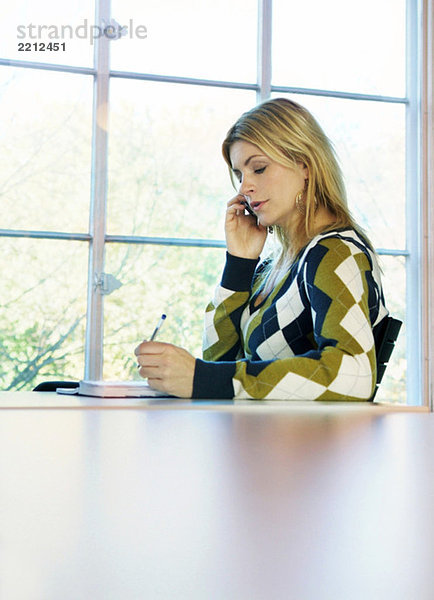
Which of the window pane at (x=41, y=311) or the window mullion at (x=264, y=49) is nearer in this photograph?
the window pane at (x=41, y=311)

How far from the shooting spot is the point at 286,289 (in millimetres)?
1850

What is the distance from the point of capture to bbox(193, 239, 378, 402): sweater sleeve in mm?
1448

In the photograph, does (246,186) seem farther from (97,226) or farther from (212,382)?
(97,226)

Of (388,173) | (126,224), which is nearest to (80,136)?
(126,224)

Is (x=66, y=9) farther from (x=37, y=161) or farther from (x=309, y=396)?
(x=309, y=396)

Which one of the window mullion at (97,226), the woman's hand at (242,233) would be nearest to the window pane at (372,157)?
the window mullion at (97,226)

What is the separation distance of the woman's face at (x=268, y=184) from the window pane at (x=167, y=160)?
1.54 meters

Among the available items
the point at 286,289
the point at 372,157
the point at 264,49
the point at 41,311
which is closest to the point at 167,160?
the point at 264,49

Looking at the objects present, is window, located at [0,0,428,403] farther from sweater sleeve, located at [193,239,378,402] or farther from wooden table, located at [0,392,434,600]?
wooden table, located at [0,392,434,600]

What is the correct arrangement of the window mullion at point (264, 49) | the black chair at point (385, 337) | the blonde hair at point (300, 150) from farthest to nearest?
the window mullion at point (264, 49), the blonde hair at point (300, 150), the black chair at point (385, 337)

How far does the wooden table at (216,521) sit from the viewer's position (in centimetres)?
15

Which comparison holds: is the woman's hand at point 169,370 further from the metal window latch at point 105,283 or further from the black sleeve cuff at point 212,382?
the metal window latch at point 105,283

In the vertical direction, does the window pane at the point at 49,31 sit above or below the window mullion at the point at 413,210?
above

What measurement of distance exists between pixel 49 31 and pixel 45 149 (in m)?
0.58
